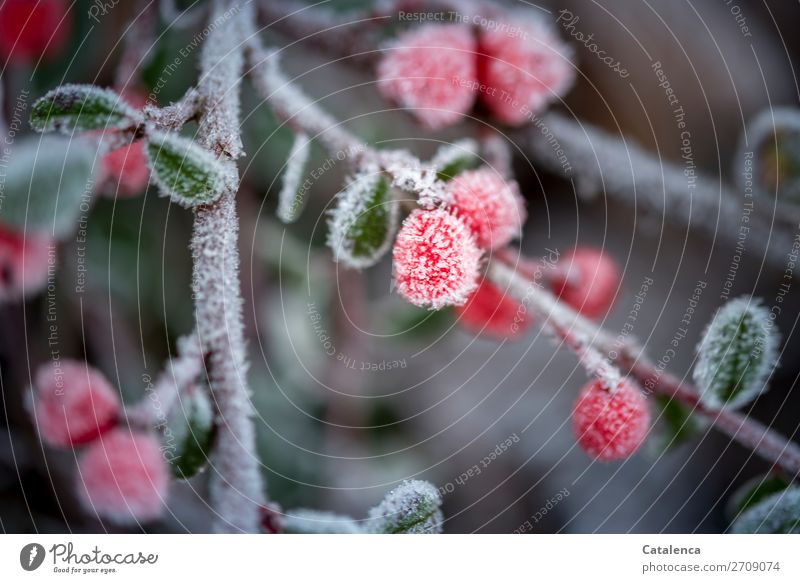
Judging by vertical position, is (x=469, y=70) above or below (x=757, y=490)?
above

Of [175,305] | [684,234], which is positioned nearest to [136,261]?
[175,305]

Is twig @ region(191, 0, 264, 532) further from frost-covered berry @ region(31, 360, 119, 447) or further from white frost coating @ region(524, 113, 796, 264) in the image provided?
white frost coating @ region(524, 113, 796, 264)

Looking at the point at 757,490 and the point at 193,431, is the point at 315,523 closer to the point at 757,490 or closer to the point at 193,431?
the point at 193,431

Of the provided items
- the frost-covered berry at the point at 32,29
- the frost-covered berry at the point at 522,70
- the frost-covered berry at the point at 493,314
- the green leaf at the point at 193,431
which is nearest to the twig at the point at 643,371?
the frost-covered berry at the point at 493,314

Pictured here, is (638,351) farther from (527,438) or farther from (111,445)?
(111,445)

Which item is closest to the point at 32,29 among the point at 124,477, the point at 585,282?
the point at 124,477

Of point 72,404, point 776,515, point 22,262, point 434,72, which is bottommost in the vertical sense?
point 776,515

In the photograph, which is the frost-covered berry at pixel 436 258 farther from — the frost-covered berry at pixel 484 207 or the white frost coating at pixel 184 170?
the white frost coating at pixel 184 170
